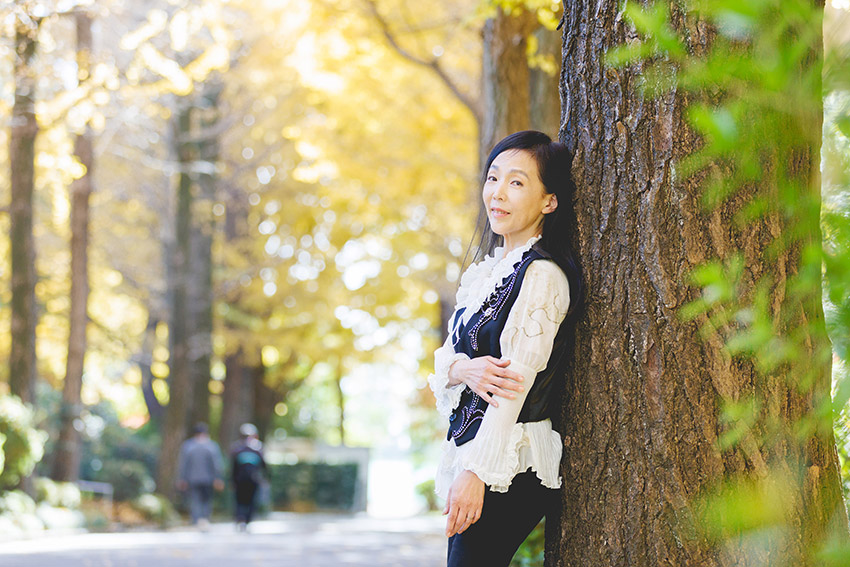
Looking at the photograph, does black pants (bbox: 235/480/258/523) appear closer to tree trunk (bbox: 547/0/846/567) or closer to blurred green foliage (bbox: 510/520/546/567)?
blurred green foliage (bbox: 510/520/546/567)

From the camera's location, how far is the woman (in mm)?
2686

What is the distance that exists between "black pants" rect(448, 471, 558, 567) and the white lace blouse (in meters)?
0.06

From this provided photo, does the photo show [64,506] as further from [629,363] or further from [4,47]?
[629,363]

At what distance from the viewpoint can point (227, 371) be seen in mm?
26641

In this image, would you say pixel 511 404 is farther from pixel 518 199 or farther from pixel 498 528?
pixel 518 199

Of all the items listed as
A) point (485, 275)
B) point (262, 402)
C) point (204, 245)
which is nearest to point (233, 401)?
point (262, 402)

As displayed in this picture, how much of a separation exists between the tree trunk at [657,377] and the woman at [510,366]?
0.26 ft

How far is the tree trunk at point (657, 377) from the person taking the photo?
2.54 meters

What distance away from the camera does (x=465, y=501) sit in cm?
267

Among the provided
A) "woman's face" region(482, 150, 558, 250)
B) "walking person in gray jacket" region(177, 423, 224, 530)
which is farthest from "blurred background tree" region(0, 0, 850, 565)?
"walking person in gray jacket" region(177, 423, 224, 530)

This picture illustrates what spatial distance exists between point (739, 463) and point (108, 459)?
72.3 ft

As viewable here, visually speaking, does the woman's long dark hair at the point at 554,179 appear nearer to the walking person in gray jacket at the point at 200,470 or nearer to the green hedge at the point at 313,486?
the walking person in gray jacket at the point at 200,470

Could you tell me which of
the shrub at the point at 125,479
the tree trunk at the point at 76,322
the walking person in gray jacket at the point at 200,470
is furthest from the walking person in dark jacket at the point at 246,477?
the shrub at the point at 125,479

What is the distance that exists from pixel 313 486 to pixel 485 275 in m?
25.8
